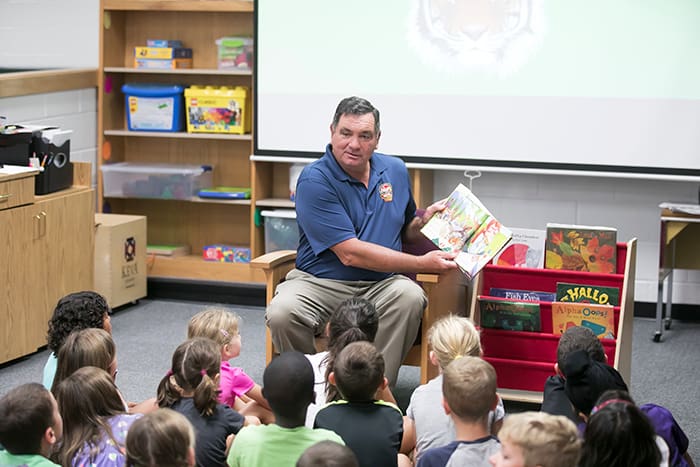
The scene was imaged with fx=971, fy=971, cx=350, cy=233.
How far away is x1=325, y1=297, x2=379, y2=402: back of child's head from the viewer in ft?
9.50

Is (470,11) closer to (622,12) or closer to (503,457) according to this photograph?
(622,12)

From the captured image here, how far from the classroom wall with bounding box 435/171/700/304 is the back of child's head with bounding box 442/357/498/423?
9.77ft

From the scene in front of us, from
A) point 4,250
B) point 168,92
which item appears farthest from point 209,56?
point 4,250

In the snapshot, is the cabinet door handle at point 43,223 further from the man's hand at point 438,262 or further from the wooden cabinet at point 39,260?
the man's hand at point 438,262

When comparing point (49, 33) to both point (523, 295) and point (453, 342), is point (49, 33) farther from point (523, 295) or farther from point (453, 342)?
point (453, 342)

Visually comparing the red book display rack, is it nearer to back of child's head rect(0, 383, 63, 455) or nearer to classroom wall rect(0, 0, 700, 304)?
classroom wall rect(0, 0, 700, 304)

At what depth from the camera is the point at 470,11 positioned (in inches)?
195

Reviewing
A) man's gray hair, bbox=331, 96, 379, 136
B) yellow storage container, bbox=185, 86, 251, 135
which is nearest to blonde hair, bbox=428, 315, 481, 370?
man's gray hair, bbox=331, 96, 379, 136

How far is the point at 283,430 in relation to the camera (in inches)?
89.7

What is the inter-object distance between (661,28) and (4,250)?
3.24 m

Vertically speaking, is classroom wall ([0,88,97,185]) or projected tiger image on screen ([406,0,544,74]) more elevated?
projected tiger image on screen ([406,0,544,74])

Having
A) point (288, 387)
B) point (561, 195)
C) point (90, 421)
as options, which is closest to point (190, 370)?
point (90, 421)

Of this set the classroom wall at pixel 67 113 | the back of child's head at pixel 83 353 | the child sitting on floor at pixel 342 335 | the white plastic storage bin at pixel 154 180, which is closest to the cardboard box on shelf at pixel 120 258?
the white plastic storage bin at pixel 154 180

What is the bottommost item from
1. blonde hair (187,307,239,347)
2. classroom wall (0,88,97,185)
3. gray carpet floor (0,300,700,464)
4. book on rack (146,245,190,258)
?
gray carpet floor (0,300,700,464)
